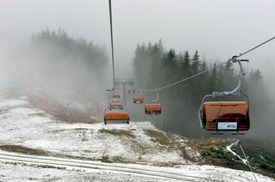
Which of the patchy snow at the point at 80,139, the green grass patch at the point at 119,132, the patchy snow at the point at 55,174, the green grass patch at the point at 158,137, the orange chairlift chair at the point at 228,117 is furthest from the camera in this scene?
the green grass patch at the point at 119,132

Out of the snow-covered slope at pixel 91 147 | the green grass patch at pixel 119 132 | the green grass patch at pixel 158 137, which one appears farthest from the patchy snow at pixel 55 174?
the green grass patch at pixel 119 132

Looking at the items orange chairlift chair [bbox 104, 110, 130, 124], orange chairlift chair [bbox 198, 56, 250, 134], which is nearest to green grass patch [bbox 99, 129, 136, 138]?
orange chairlift chair [bbox 104, 110, 130, 124]

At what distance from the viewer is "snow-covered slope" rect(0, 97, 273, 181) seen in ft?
97.1

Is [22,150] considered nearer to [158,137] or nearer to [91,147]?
[91,147]

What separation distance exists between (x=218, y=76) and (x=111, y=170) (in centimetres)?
5562

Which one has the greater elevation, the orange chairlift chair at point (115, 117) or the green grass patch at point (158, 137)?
the orange chairlift chair at point (115, 117)

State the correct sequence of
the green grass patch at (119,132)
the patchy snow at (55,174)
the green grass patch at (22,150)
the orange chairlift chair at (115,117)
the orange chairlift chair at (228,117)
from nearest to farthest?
the orange chairlift chair at (228,117) < the patchy snow at (55,174) < the orange chairlift chair at (115,117) < the green grass patch at (22,150) < the green grass patch at (119,132)

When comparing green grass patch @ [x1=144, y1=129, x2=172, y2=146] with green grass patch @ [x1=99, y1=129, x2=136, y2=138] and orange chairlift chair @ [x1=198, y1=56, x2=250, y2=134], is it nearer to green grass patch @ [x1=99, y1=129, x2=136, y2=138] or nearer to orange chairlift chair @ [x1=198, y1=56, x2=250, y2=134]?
green grass patch @ [x1=99, y1=129, x2=136, y2=138]

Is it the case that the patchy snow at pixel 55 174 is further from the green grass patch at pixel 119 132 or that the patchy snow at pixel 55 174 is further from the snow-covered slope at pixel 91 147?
the green grass patch at pixel 119 132

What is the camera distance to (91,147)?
1665 inches

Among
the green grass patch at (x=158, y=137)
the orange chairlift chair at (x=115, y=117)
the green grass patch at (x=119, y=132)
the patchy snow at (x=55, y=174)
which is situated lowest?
the patchy snow at (x=55, y=174)

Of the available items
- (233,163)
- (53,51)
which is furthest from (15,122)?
(53,51)

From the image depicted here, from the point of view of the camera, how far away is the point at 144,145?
44.6 metres

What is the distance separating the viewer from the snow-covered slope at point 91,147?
29.6m
